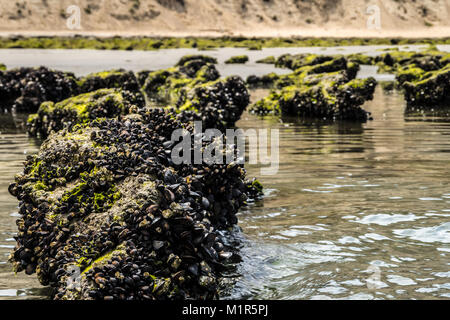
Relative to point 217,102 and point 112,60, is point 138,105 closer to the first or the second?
point 217,102

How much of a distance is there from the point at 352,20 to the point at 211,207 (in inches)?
3587

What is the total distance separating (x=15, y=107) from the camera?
22.2 metres

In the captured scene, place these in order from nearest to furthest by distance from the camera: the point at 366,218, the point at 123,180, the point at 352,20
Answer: the point at 123,180
the point at 366,218
the point at 352,20

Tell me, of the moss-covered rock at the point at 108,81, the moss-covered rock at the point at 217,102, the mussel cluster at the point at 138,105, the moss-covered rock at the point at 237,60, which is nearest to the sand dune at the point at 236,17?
the moss-covered rock at the point at 237,60

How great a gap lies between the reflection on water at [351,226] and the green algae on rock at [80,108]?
389 cm

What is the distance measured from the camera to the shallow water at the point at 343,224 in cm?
511

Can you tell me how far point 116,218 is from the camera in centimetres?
468

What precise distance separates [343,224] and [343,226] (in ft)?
0.27

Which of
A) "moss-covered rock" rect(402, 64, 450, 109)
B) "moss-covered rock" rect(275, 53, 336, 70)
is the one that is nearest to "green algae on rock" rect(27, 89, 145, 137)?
"moss-covered rock" rect(402, 64, 450, 109)

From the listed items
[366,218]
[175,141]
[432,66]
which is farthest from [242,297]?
[432,66]

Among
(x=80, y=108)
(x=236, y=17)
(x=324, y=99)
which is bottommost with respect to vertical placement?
(x=80, y=108)

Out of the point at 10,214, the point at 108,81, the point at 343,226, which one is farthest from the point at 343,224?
the point at 108,81

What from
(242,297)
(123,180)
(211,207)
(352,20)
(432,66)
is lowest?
(242,297)

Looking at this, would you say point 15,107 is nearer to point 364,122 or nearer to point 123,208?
point 364,122
